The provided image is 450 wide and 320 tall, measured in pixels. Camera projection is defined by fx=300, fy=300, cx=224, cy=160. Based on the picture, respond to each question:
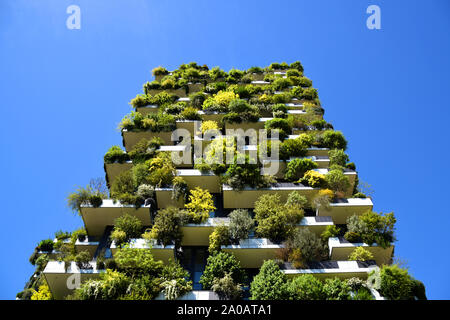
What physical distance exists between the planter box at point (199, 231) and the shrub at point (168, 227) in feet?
1.75

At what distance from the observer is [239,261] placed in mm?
19219

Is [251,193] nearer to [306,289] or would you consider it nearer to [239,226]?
[239,226]

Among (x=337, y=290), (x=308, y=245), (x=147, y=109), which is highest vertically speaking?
(x=147, y=109)

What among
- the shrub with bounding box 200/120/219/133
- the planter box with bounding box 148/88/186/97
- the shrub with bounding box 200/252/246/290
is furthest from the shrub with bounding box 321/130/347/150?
the planter box with bounding box 148/88/186/97

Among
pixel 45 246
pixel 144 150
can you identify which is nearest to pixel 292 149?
pixel 144 150

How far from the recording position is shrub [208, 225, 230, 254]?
19.2m

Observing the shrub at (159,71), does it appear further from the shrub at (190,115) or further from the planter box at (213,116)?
the planter box at (213,116)

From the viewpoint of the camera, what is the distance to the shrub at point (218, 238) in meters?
19.2

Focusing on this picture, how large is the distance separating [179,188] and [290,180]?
9045 mm

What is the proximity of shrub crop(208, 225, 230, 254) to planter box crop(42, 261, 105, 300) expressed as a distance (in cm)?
689

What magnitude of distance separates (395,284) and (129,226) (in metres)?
16.1

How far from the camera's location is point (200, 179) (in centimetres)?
2389

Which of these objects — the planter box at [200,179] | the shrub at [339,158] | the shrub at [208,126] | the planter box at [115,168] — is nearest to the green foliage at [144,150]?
the planter box at [115,168]

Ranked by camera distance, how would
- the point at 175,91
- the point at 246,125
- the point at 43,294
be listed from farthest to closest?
the point at 175,91 → the point at 246,125 → the point at 43,294
